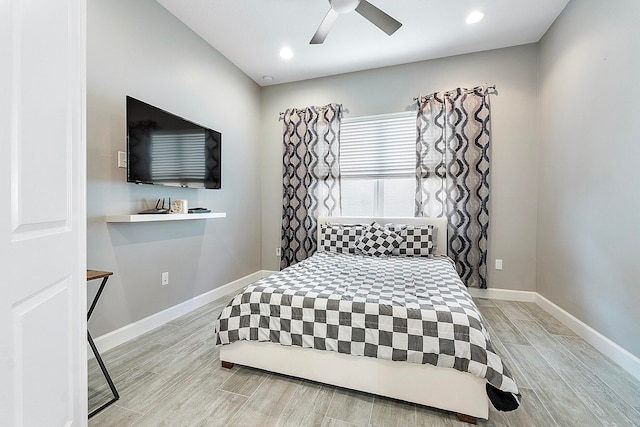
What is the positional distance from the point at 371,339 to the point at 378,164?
2.62 m

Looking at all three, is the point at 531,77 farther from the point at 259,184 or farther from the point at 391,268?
the point at 259,184

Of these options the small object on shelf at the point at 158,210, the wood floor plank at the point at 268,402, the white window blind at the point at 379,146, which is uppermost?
the white window blind at the point at 379,146

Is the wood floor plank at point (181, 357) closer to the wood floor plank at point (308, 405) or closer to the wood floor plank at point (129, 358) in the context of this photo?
the wood floor plank at point (129, 358)

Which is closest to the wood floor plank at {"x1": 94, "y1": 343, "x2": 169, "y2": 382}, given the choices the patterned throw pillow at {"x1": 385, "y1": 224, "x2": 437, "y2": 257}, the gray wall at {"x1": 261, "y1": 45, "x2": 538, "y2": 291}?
the patterned throw pillow at {"x1": 385, "y1": 224, "x2": 437, "y2": 257}

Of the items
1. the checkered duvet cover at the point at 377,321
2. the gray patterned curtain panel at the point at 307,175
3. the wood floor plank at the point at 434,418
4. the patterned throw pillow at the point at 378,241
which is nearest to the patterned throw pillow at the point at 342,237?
the patterned throw pillow at the point at 378,241

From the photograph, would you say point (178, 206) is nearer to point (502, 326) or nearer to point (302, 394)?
point (302, 394)

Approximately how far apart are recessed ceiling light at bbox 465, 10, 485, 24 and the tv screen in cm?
276

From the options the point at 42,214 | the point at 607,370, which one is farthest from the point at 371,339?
the point at 607,370

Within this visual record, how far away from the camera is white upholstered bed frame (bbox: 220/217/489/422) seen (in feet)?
4.77

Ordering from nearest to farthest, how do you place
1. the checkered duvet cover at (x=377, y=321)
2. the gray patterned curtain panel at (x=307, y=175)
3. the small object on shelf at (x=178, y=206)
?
1. the checkered duvet cover at (x=377, y=321)
2. the small object on shelf at (x=178, y=206)
3. the gray patterned curtain panel at (x=307, y=175)

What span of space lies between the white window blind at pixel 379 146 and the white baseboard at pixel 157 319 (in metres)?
2.14

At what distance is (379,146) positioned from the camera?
12.4 ft

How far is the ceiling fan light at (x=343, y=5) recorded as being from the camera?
218 centimetres

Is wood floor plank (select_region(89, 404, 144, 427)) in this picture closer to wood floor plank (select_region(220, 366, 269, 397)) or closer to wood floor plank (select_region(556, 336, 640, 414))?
wood floor plank (select_region(220, 366, 269, 397))
